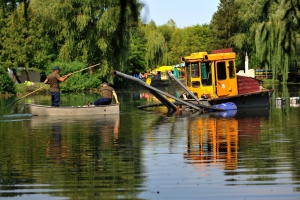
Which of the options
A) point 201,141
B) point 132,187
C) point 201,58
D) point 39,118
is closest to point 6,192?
point 132,187

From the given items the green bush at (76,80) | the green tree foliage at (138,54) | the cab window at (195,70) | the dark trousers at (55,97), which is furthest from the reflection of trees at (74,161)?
the green tree foliage at (138,54)

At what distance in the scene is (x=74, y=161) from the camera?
53.2 ft

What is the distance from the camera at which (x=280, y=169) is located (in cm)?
1428

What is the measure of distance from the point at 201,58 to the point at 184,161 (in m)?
19.4

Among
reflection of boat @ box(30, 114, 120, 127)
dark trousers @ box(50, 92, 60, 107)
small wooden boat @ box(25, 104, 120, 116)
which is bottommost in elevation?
reflection of boat @ box(30, 114, 120, 127)

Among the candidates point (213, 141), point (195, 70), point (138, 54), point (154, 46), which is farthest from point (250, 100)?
point (138, 54)

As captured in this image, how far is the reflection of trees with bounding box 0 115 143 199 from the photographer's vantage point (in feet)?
41.9

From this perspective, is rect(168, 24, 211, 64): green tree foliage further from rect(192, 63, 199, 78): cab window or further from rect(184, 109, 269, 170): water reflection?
rect(184, 109, 269, 170): water reflection

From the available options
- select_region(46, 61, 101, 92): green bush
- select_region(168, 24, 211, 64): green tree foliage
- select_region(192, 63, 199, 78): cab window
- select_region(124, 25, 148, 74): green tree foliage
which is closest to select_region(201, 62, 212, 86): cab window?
select_region(192, 63, 199, 78): cab window

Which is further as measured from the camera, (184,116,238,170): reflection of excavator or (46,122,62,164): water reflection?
(46,122,62,164): water reflection

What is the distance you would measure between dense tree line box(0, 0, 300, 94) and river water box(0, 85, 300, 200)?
2135 millimetres

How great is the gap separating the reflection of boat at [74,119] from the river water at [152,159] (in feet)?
1.53

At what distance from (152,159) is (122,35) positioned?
8.16 meters

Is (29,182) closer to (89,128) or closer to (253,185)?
(253,185)
